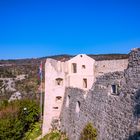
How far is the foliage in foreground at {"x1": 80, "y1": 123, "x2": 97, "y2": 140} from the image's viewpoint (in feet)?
60.0

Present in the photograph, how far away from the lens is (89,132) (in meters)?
18.7

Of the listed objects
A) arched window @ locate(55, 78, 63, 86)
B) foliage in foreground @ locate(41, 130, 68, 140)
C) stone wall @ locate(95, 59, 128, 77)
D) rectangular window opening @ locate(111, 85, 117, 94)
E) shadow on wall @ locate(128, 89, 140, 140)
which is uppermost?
stone wall @ locate(95, 59, 128, 77)

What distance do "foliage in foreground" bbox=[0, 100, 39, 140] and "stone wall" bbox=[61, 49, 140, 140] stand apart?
6.52m

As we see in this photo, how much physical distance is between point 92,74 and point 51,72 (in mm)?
4579

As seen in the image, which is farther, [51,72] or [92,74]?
[92,74]

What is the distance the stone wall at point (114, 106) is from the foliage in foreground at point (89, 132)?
13.1 inches

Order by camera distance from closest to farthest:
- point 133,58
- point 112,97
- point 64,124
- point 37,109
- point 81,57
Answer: point 133,58 < point 112,97 < point 64,124 < point 81,57 < point 37,109

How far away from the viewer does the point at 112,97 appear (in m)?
16.6

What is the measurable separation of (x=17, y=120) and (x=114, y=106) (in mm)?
14376

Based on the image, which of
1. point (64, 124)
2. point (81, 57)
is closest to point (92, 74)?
point (81, 57)

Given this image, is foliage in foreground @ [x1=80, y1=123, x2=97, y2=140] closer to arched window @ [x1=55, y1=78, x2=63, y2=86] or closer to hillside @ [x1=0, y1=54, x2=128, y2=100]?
arched window @ [x1=55, y1=78, x2=63, y2=86]

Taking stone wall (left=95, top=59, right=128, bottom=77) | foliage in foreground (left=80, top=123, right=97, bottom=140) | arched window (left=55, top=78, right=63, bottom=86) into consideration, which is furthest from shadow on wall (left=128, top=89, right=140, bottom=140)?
stone wall (left=95, top=59, right=128, bottom=77)

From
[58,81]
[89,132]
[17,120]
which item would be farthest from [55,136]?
[89,132]

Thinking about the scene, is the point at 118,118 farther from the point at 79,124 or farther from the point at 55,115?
the point at 55,115
